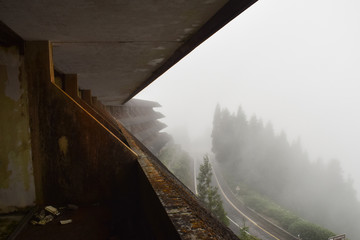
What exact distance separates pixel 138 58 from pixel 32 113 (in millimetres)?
1859

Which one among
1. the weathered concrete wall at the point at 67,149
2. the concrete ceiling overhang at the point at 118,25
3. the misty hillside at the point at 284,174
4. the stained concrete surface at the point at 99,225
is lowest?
the misty hillside at the point at 284,174

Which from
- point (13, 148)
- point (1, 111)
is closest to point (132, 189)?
point (13, 148)

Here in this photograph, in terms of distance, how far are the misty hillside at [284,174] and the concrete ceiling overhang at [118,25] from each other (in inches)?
1598

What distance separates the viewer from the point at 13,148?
246 centimetres

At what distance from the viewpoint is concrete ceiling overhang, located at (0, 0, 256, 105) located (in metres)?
1.72

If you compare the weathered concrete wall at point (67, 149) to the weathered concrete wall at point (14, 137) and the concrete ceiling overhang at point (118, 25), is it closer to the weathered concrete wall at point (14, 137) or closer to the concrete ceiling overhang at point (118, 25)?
the weathered concrete wall at point (14, 137)

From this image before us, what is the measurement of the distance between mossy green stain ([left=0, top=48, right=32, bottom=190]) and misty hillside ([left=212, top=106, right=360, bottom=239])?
40874mm

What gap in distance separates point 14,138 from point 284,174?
180 ft

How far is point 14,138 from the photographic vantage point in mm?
2445

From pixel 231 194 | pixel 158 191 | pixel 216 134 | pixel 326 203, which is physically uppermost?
pixel 158 191

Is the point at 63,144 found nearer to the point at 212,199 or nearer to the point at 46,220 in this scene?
the point at 46,220

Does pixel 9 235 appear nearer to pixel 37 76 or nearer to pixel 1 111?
pixel 1 111

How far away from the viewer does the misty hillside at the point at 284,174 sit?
138ft

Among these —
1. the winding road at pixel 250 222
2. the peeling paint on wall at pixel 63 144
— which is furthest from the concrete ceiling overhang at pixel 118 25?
the winding road at pixel 250 222
